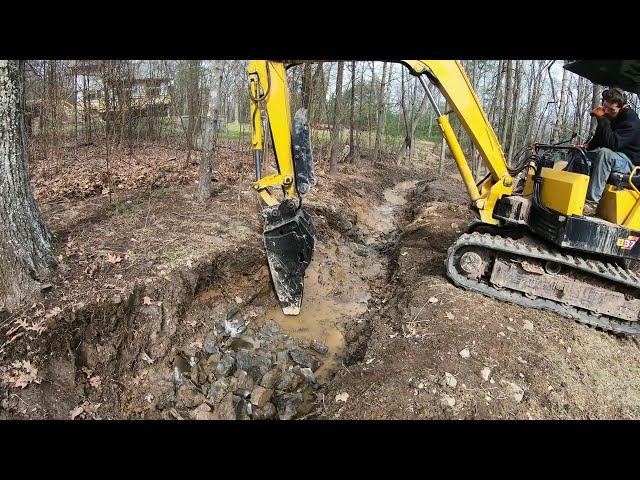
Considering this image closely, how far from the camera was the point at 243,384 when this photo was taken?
4.64 metres

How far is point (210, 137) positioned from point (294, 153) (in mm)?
3677

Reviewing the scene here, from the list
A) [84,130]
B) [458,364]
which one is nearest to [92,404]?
[458,364]

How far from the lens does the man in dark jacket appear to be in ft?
16.2

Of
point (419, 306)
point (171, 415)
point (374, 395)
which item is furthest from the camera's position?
point (419, 306)

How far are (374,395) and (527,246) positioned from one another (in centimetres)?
297

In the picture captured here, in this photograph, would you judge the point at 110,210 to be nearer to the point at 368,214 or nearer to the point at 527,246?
the point at 527,246

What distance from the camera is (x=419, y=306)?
5293mm

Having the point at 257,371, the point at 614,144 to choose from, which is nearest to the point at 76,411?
the point at 257,371

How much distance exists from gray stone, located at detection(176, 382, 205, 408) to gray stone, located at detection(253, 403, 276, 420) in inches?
23.1

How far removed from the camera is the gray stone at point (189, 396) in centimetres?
431

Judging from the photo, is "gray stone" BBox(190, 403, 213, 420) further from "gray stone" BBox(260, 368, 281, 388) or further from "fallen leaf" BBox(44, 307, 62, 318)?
"fallen leaf" BBox(44, 307, 62, 318)

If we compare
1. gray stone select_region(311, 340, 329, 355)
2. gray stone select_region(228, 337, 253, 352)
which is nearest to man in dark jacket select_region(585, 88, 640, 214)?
gray stone select_region(311, 340, 329, 355)
